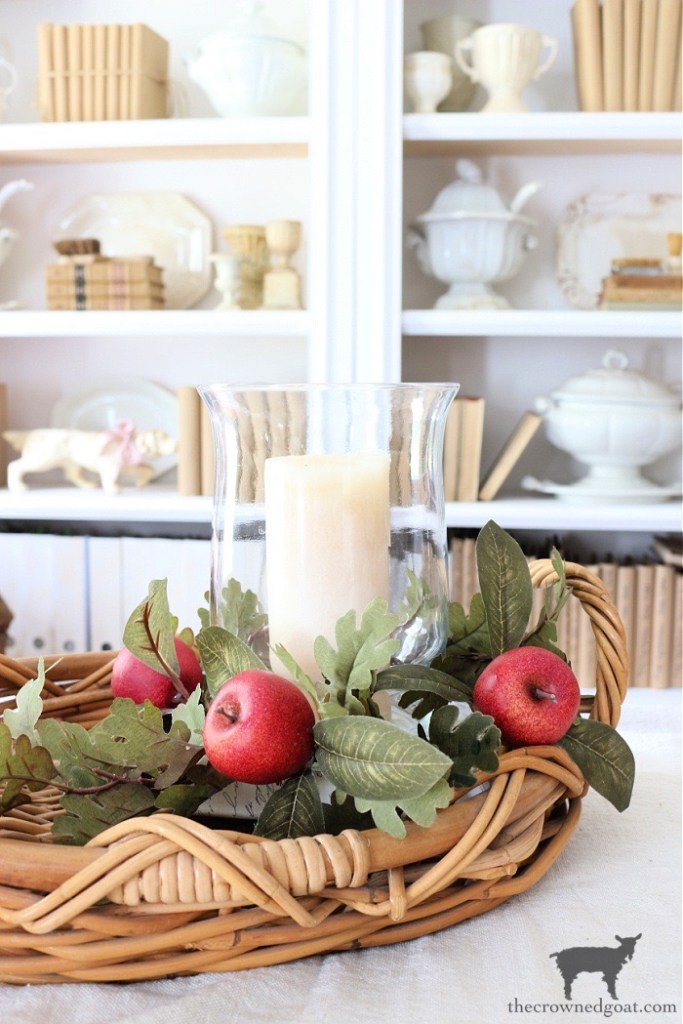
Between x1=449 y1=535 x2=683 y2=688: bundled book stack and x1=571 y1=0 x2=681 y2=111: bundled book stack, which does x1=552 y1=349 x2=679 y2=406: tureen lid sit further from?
x1=571 y1=0 x2=681 y2=111: bundled book stack

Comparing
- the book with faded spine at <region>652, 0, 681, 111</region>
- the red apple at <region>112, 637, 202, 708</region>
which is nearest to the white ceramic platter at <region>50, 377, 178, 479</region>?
the book with faded spine at <region>652, 0, 681, 111</region>

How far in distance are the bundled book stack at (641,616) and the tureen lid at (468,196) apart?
60cm

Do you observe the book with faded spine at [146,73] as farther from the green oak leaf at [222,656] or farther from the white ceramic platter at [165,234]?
the green oak leaf at [222,656]

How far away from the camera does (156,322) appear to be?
1.95 metres

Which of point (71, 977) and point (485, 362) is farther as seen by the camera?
point (485, 362)

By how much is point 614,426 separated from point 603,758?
1430mm

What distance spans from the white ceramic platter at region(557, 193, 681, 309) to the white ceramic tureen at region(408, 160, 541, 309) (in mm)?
143

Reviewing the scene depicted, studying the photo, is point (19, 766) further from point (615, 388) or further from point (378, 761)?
point (615, 388)

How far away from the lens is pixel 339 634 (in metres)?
0.46

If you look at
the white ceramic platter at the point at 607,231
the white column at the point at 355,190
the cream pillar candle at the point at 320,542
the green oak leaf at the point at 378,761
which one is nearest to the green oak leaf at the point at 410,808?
the green oak leaf at the point at 378,761

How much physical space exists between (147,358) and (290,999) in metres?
1.93

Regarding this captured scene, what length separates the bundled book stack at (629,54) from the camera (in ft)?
5.91

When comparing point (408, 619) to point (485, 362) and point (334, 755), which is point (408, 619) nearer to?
point (334, 755)

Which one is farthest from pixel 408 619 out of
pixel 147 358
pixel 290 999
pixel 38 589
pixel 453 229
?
pixel 147 358
